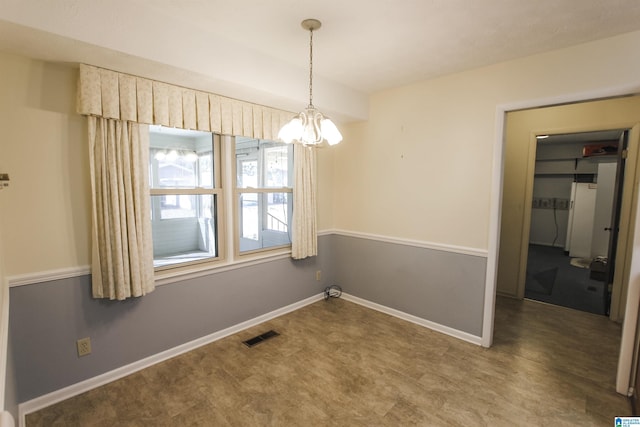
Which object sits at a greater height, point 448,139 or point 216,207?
point 448,139

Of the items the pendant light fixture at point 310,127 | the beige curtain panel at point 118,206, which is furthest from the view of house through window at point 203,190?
the pendant light fixture at point 310,127

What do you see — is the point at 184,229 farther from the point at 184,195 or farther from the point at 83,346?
the point at 83,346

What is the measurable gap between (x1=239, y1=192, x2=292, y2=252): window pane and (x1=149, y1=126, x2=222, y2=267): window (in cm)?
36

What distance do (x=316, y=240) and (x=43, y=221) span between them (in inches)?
99.6

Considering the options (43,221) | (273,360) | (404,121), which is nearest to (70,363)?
(43,221)

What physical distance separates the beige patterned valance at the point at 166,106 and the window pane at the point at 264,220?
762mm

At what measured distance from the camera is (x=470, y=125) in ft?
9.41

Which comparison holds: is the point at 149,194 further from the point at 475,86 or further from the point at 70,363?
the point at 475,86

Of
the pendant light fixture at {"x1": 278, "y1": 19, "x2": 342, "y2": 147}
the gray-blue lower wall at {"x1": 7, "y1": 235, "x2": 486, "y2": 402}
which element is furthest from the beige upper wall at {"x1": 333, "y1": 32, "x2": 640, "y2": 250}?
the pendant light fixture at {"x1": 278, "y1": 19, "x2": 342, "y2": 147}

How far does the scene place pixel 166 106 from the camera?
2.37m

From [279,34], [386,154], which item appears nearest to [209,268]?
[279,34]

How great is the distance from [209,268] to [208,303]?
13.4 inches

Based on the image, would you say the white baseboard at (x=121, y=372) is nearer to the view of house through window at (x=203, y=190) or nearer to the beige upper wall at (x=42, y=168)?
the view of house through window at (x=203, y=190)

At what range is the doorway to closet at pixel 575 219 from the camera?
13.1 feet
